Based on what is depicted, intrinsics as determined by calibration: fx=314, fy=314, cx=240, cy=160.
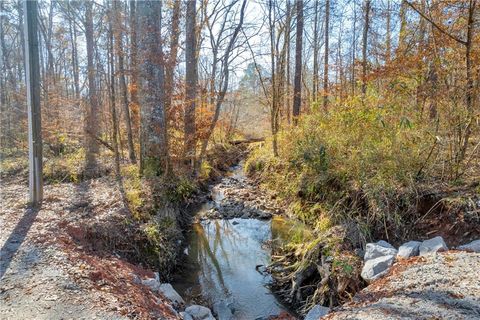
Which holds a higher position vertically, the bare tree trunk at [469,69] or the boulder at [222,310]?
the bare tree trunk at [469,69]

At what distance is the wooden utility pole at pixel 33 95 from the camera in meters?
4.45

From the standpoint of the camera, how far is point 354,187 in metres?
5.13

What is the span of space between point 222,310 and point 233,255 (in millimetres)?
1664

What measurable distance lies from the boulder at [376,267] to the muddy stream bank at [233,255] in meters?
1.05

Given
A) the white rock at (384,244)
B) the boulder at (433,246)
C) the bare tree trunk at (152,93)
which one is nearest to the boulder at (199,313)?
the white rock at (384,244)

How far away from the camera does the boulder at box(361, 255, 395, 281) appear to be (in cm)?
348

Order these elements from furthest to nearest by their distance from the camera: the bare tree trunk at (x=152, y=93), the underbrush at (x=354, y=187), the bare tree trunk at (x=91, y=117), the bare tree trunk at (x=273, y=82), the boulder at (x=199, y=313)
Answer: the bare tree trunk at (x=273, y=82) < the bare tree trunk at (x=91, y=117) < the bare tree trunk at (x=152, y=93) < the underbrush at (x=354, y=187) < the boulder at (x=199, y=313)

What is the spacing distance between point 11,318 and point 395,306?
3064 mm

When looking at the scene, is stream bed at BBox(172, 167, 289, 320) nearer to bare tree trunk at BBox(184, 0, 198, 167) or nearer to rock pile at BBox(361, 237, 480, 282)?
rock pile at BBox(361, 237, 480, 282)

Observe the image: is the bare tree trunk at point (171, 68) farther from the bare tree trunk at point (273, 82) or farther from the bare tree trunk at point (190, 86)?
the bare tree trunk at point (273, 82)

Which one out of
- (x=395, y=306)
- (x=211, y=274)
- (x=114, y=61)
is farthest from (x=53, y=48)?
(x=395, y=306)

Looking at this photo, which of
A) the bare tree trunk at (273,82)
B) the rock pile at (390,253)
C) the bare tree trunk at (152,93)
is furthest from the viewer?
the bare tree trunk at (273,82)

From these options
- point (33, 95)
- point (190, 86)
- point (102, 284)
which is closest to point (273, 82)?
point (190, 86)

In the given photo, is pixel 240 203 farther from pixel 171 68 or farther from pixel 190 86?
pixel 171 68
